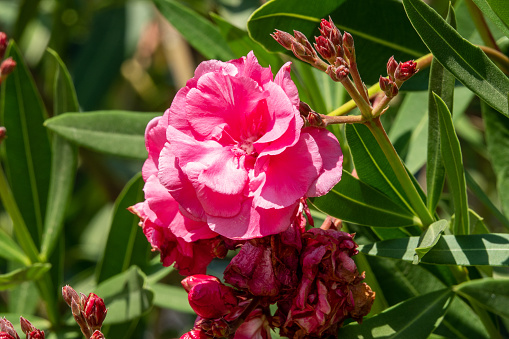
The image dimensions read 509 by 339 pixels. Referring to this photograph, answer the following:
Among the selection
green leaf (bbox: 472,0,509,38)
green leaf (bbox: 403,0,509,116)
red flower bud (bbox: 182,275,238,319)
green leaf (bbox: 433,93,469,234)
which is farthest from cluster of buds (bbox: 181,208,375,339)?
green leaf (bbox: 472,0,509,38)

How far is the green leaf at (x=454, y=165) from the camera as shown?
1.09 metres

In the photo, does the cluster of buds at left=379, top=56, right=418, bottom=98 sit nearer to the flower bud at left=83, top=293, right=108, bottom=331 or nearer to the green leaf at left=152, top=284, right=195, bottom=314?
the flower bud at left=83, top=293, right=108, bottom=331

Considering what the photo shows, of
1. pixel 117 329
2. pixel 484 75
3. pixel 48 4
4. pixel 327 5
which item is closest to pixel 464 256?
pixel 484 75

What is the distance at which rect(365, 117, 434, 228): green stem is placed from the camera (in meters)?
1.06

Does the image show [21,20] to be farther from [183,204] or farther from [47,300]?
[183,204]

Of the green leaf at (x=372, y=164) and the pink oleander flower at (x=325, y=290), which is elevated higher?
the green leaf at (x=372, y=164)

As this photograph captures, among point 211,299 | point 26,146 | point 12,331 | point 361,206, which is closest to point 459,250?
point 361,206

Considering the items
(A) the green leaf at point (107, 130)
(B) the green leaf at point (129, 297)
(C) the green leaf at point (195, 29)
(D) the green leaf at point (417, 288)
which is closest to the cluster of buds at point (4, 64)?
(A) the green leaf at point (107, 130)

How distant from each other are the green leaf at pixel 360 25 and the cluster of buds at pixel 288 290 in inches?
16.7

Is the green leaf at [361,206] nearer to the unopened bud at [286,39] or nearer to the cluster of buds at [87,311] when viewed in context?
the unopened bud at [286,39]

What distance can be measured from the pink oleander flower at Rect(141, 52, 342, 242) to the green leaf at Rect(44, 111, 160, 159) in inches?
17.4

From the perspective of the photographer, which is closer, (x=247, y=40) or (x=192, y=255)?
(x=192, y=255)

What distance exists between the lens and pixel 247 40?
57.9 inches

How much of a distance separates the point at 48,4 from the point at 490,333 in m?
2.66
